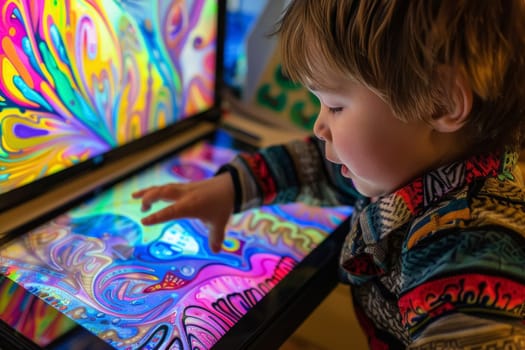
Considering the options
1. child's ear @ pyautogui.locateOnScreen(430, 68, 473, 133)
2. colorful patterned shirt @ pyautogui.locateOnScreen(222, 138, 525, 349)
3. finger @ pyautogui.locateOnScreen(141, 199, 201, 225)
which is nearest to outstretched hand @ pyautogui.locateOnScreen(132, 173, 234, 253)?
finger @ pyautogui.locateOnScreen(141, 199, 201, 225)

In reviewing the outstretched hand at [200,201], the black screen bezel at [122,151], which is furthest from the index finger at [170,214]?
the black screen bezel at [122,151]

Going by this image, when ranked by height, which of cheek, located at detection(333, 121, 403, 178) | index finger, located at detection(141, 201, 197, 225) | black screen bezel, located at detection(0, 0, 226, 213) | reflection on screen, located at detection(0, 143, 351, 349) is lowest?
reflection on screen, located at detection(0, 143, 351, 349)

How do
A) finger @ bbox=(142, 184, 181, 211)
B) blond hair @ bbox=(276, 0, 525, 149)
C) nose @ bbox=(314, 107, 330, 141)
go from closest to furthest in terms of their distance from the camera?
1. blond hair @ bbox=(276, 0, 525, 149)
2. nose @ bbox=(314, 107, 330, 141)
3. finger @ bbox=(142, 184, 181, 211)

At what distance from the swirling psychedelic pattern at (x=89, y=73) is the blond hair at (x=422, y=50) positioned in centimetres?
23

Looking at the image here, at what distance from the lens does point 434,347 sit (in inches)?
16.3

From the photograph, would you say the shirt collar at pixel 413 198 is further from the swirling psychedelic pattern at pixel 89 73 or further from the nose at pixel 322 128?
the swirling psychedelic pattern at pixel 89 73

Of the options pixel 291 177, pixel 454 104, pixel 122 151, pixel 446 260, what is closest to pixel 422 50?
pixel 454 104

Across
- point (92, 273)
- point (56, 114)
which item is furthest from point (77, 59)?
point (92, 273)

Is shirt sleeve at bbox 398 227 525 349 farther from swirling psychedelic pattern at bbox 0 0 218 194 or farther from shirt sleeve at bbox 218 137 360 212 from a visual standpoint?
swirling psychedelic pattern at bbox 0 0 218 194

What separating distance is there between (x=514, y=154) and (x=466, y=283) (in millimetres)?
181

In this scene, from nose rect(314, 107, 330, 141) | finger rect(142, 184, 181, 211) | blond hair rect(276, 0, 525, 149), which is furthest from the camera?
finger rect(142, 184, 181, 211)

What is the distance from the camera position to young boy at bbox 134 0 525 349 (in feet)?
1.31

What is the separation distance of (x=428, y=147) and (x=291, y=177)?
222 mm

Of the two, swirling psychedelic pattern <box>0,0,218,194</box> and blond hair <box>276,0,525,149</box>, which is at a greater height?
blond hair <box>276,0,525,149</box>
